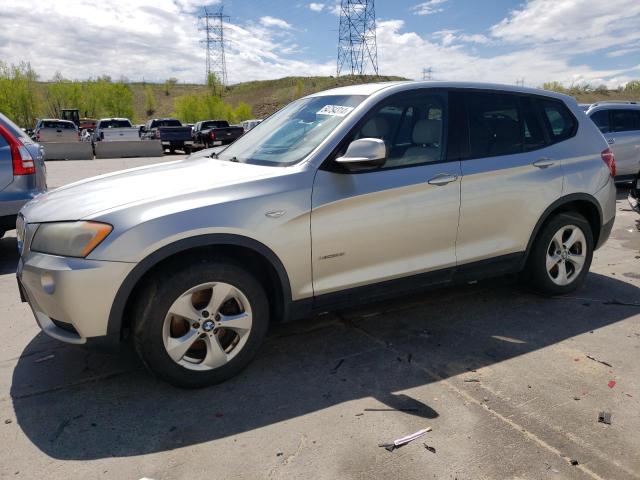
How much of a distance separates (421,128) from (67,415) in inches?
115

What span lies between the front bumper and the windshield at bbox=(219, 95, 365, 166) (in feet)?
4.25

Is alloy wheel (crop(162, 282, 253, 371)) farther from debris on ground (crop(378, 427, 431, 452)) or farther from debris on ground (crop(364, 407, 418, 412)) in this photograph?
debris on ground (crop(378, 427, 431, 452))

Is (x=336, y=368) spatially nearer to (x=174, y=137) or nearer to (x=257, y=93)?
(x=174, y=137)

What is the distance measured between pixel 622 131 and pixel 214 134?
19428 millimetres

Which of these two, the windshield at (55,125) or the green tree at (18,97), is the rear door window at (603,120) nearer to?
the windshield at (55,125)

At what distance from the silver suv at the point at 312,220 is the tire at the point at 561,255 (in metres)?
0.02

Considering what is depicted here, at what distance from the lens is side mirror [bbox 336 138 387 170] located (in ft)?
10.2

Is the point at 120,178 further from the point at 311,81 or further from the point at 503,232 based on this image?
the point at 311,81

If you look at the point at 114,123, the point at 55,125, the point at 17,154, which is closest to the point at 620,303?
the point at 17,154

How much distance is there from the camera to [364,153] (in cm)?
310

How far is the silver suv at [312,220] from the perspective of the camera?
277 centimetres

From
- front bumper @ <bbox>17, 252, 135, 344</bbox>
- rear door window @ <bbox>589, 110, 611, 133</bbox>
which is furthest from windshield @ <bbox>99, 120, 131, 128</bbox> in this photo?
front bumper @ <bbox>17, 252, 135, 344</bbox>

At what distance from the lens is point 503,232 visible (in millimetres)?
4008

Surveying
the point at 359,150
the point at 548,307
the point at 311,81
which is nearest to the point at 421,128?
the point at 359,150
